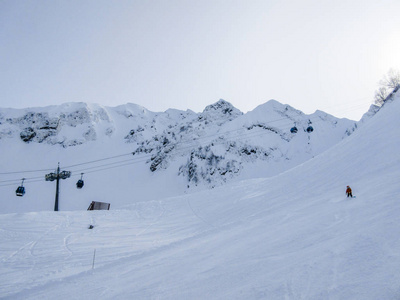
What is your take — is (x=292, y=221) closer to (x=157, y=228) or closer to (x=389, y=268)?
(x=389, y=268)

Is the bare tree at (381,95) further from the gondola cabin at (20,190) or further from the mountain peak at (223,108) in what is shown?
the gondola cabin at (20,190)

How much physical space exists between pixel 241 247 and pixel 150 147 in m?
66.6

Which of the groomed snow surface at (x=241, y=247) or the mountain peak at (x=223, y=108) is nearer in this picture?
the groomed snow surface at (x=241, y=247)

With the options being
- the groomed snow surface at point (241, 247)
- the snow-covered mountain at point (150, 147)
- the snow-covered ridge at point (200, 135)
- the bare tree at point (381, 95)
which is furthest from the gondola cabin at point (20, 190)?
the bare tree at point (381, 95)

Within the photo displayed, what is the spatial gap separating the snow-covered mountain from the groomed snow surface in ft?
81.1

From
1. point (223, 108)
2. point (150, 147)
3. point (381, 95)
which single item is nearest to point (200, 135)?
point (223, 108)

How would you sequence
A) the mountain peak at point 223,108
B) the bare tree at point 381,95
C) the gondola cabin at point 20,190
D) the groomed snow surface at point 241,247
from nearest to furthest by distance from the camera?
the groomed snow surface at point 241,247 < the gondola cabin at point 20,190 < the bare tree at point 381,95 < the mountain peak at point 223,108

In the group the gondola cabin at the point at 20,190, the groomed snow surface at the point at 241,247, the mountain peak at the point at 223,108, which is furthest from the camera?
the mountain peak at the point at 223,108

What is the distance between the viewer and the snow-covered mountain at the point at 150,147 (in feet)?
167

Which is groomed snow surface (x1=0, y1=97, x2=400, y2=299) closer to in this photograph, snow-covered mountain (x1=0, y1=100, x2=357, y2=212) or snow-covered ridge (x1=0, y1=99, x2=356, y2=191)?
snow-covered ridge (x1=0, y1=99, x2=356, y2=191)

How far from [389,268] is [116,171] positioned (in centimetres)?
6374

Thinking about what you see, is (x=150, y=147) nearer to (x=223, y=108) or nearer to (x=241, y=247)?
(x=223, y=108)

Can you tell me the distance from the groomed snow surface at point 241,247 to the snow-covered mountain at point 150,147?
2471 cm

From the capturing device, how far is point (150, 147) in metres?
72.9
